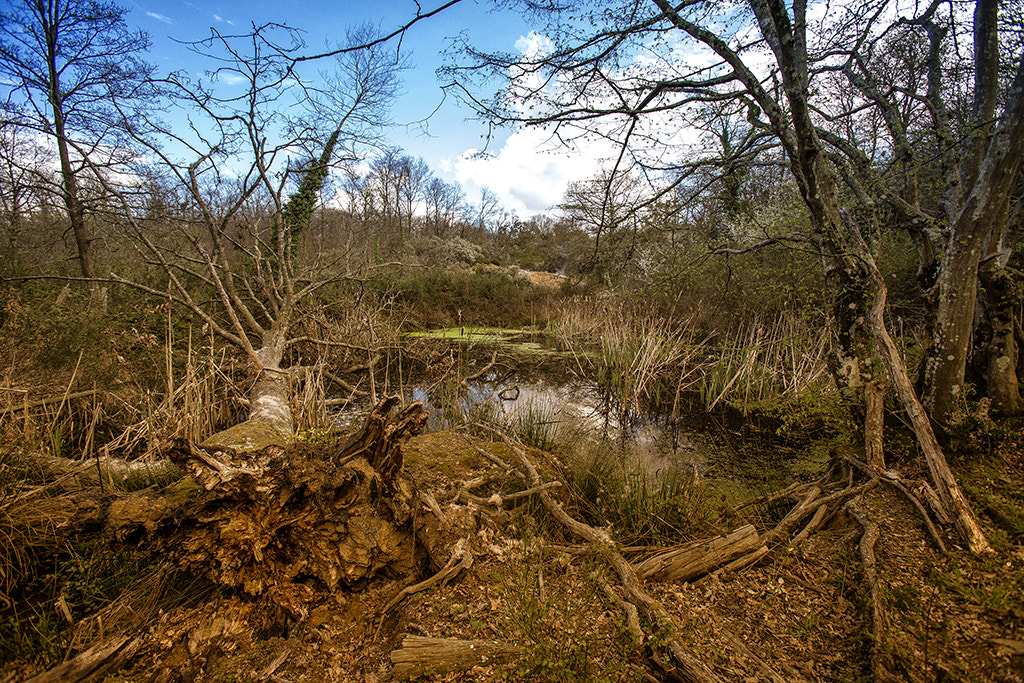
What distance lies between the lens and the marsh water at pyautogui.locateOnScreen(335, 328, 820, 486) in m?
4.48

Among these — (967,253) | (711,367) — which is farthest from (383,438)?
(711,367)

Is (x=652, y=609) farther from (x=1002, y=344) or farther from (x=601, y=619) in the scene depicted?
(x=1002, y=344)

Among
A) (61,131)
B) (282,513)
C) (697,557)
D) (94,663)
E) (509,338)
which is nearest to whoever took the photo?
(94,663)

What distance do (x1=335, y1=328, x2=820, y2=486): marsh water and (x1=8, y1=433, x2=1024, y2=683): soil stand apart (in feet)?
4.65

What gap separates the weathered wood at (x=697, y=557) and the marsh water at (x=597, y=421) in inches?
43.4

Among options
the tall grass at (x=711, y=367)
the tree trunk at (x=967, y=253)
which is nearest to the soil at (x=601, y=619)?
the tree trunk at (x=967, y=253)

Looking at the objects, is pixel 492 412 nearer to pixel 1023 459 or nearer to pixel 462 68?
pixel 462 68

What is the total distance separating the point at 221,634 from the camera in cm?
165

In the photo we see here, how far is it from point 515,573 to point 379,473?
79 cm

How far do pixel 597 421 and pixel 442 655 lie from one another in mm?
4739

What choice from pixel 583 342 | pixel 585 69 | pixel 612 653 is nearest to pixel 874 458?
pixel 612 653

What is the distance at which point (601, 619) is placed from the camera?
1854 millimetres

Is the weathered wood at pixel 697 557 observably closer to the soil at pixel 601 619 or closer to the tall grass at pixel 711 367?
the soil at pixel 601 619

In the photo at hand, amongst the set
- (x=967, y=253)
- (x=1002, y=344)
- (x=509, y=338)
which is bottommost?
(x=509, y=338)
